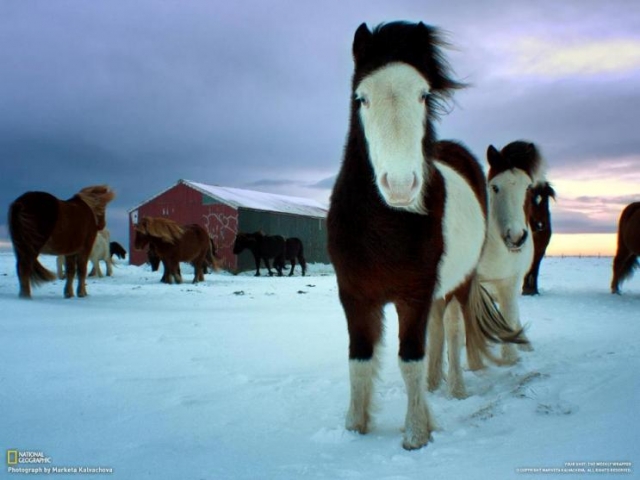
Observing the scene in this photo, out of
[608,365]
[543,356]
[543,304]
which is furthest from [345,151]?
[543,304]

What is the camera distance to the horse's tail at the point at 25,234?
7797 mm

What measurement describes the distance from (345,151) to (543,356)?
9.82 ft

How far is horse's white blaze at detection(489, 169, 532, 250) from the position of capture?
408cm

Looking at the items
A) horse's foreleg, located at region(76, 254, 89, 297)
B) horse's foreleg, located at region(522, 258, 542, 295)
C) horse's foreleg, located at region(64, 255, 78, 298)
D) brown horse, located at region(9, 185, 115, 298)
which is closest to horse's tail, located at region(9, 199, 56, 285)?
brown horse, located at region(9, 185, 115, 298)

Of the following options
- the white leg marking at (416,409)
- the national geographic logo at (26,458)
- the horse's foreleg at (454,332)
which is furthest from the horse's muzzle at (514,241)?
the national geographic logo at (26,458)

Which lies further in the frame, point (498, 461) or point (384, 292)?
point (384, 292)

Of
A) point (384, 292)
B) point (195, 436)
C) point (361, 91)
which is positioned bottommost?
point (195, 436)

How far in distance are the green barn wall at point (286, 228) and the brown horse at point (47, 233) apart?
35.9 feet

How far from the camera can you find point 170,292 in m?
9.85

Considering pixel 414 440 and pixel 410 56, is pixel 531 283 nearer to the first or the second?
pixel 414 440

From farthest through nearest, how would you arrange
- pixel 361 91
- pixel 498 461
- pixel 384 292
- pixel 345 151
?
1. pixel 345 151
2. pixel 384 292
3. pixel 361 91
4. pixel 498 461

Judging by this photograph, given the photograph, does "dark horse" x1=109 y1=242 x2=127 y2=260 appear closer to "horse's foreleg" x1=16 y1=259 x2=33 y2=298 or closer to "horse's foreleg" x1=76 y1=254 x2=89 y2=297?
"horse's foreleg" x1=76 y1=254 x2=89 y2=297

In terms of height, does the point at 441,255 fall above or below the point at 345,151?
below

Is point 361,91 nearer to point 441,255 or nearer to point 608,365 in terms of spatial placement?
point 441,255
